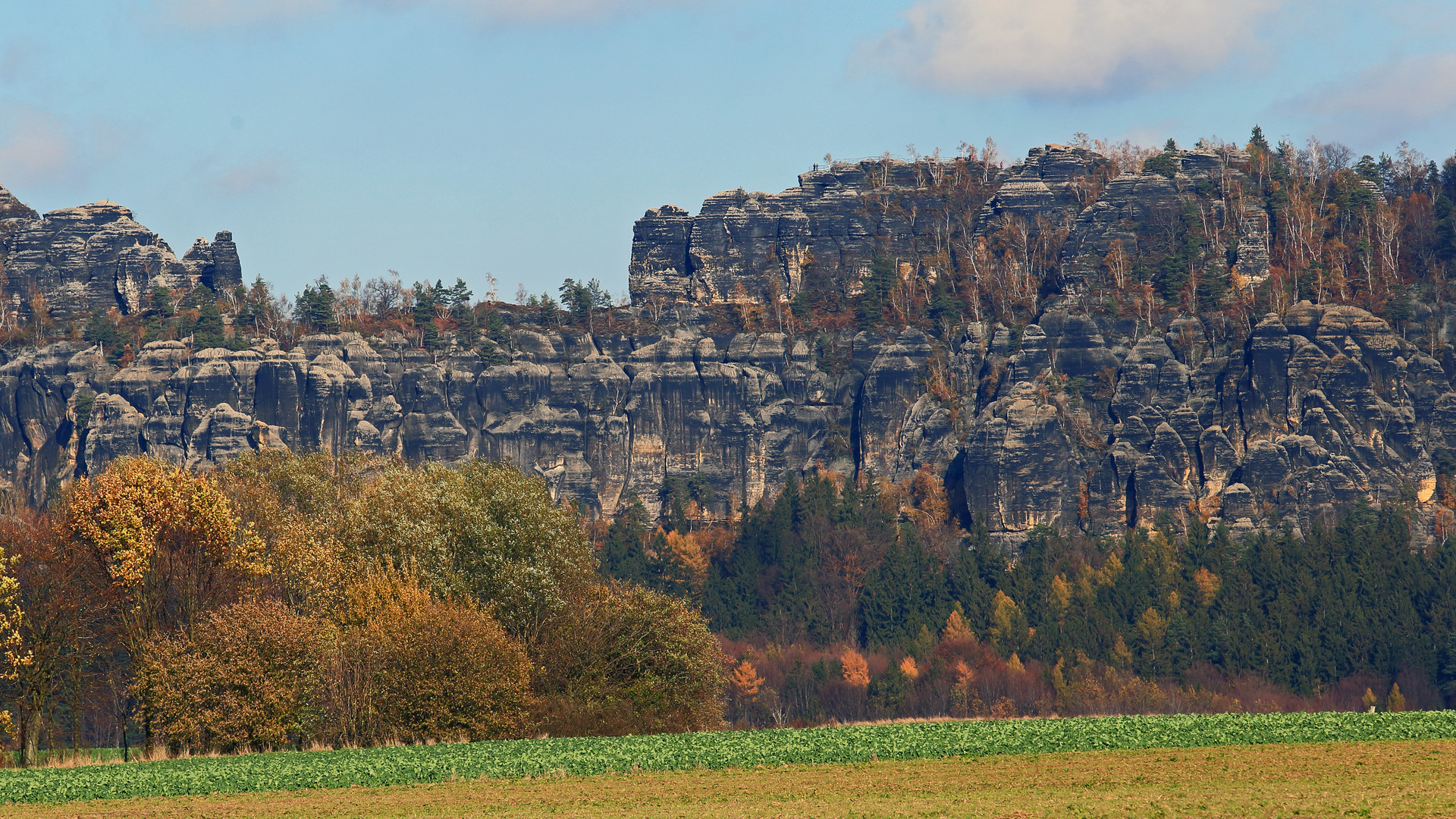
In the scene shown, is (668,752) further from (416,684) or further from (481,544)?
(481,544)

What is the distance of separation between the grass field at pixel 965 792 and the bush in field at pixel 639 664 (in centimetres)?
1635

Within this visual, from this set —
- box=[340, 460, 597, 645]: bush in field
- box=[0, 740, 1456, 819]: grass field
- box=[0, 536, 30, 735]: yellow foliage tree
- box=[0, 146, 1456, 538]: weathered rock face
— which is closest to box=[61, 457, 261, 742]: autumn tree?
box=[0, 536, 30, 735]: yellow foliage tree

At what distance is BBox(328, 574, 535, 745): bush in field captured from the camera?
198 ft

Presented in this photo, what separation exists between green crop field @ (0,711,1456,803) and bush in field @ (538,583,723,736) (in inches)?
285

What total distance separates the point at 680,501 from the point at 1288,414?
6120 centimetres

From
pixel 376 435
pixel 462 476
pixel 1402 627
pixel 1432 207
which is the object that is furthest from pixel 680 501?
pixel 462 476

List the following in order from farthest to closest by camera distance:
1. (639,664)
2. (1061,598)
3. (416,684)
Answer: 1. (1061,598)
2. (639,664)
3. (416,684)

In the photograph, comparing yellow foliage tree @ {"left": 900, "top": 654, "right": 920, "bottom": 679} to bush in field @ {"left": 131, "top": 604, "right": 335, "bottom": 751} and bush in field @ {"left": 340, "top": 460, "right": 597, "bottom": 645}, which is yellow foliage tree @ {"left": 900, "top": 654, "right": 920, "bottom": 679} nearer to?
bush in field @ {"left": 340, "top": 460, "right": 597, "bottom": 645}

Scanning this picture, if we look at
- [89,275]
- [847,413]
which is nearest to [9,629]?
[847,413]

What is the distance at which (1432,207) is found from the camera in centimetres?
19412

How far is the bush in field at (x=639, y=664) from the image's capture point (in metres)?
67.7

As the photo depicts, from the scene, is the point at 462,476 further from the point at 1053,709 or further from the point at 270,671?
the point at 1053,709

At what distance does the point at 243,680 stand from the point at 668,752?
1575cm

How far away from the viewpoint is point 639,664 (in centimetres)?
6925
